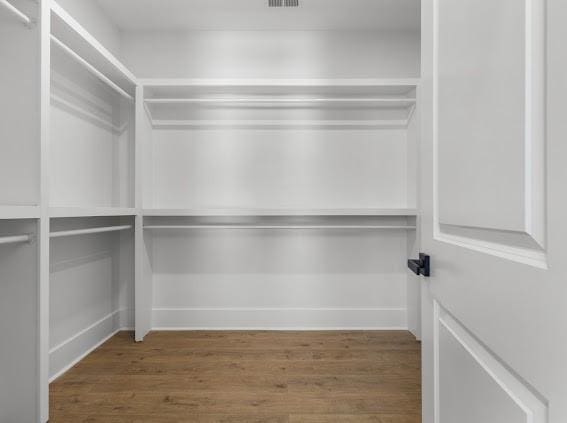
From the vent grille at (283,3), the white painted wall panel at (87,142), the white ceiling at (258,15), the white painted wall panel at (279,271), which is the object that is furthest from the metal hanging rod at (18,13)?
the white painted wall panel at (279,271)

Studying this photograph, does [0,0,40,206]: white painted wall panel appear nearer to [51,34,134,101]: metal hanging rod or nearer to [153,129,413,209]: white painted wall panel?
[51,34,134,101]: metal hanging rod

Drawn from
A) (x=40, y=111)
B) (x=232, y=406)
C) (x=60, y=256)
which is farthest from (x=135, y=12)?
(x=232, y=406)

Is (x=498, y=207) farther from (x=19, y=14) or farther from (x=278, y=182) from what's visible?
(x=278, y=182)

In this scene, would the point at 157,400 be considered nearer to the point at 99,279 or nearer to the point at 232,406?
the point at 232,406

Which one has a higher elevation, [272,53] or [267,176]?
[272,53]

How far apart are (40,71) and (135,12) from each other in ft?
4.74

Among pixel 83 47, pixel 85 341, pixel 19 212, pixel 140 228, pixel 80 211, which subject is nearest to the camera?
pixel 19 212

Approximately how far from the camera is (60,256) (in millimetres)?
2059

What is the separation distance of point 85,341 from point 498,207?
2462 mm

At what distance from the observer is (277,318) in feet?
9.23

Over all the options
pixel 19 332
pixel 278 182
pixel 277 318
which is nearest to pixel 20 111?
pixel 19 332

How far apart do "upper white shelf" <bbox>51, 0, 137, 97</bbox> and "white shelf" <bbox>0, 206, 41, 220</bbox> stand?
78 cm

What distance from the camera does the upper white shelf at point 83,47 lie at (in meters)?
1.64

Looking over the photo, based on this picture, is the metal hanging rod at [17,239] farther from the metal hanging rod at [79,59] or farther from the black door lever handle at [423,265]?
the black door lever handle at [423,265]
